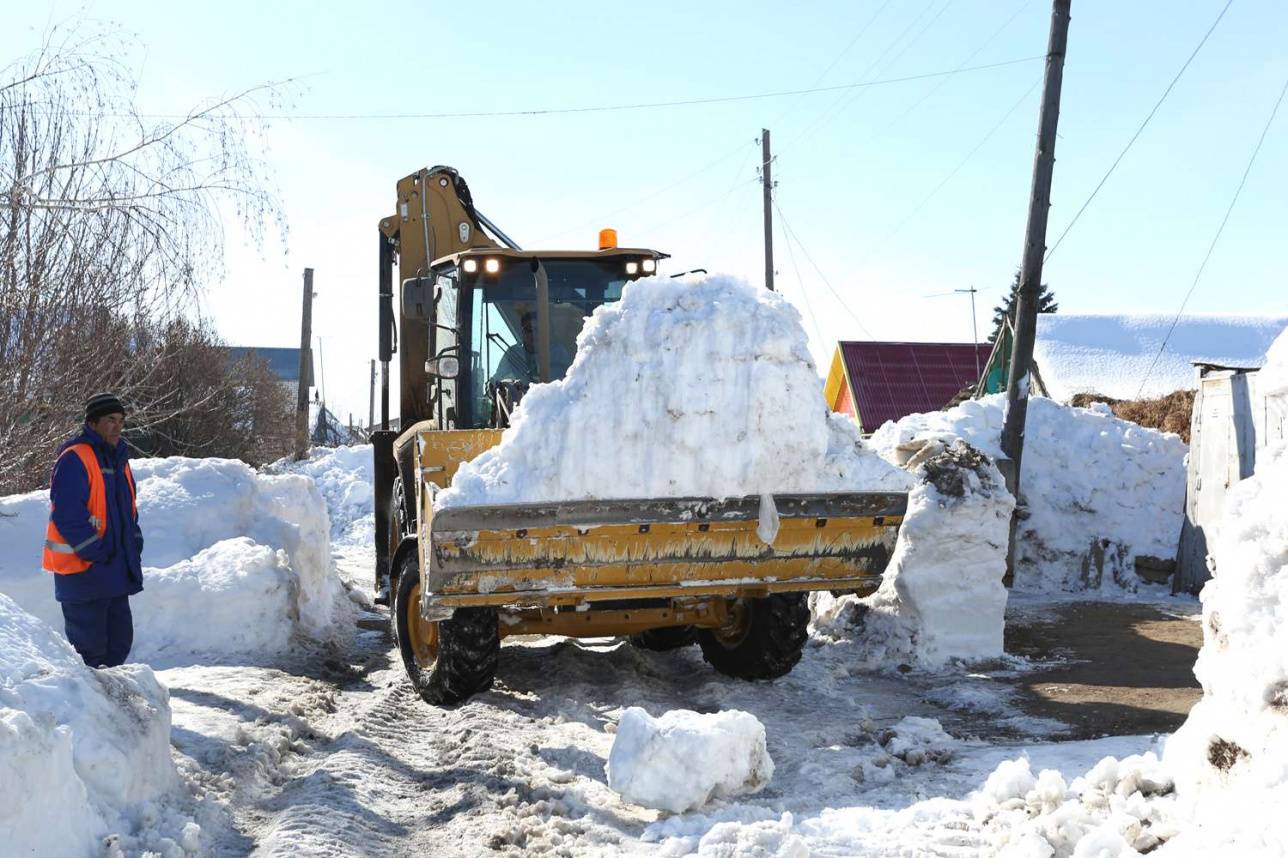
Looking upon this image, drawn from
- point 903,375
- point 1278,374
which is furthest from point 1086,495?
point 903,375

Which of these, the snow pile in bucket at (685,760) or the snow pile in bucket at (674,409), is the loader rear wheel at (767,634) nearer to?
the snow pile in bucket at (674,409)

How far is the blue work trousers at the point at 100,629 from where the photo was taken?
614cm

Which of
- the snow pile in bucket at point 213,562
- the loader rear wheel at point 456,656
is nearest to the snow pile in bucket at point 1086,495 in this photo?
the snow pile in bucket at point 213,562

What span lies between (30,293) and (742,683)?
15.6ft

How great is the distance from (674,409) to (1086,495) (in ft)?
27.7

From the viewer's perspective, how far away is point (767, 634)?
7.36m

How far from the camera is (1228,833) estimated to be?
3498mm

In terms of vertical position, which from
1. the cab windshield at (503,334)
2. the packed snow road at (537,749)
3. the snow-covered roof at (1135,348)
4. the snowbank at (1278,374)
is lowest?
the packed snow road at (537,749)

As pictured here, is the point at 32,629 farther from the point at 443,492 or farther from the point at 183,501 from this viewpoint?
the point at 183,501

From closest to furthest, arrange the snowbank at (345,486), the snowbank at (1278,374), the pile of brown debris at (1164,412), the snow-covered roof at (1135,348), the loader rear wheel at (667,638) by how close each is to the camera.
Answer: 1. the snowbank at (1278,374)
2. the loader rear wheel at (667,638)
3. the pile of brown debris at (1164,412)
4. the snowbank at (345,486)
5. the snow-covered roof at (1135,348)

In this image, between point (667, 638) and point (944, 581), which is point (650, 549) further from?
point (944, 581)

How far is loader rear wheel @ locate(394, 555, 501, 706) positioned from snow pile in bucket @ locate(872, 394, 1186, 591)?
6.48 m

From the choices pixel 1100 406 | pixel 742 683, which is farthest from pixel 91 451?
pixel 1100 406

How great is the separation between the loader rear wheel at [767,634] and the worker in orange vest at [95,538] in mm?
3480
